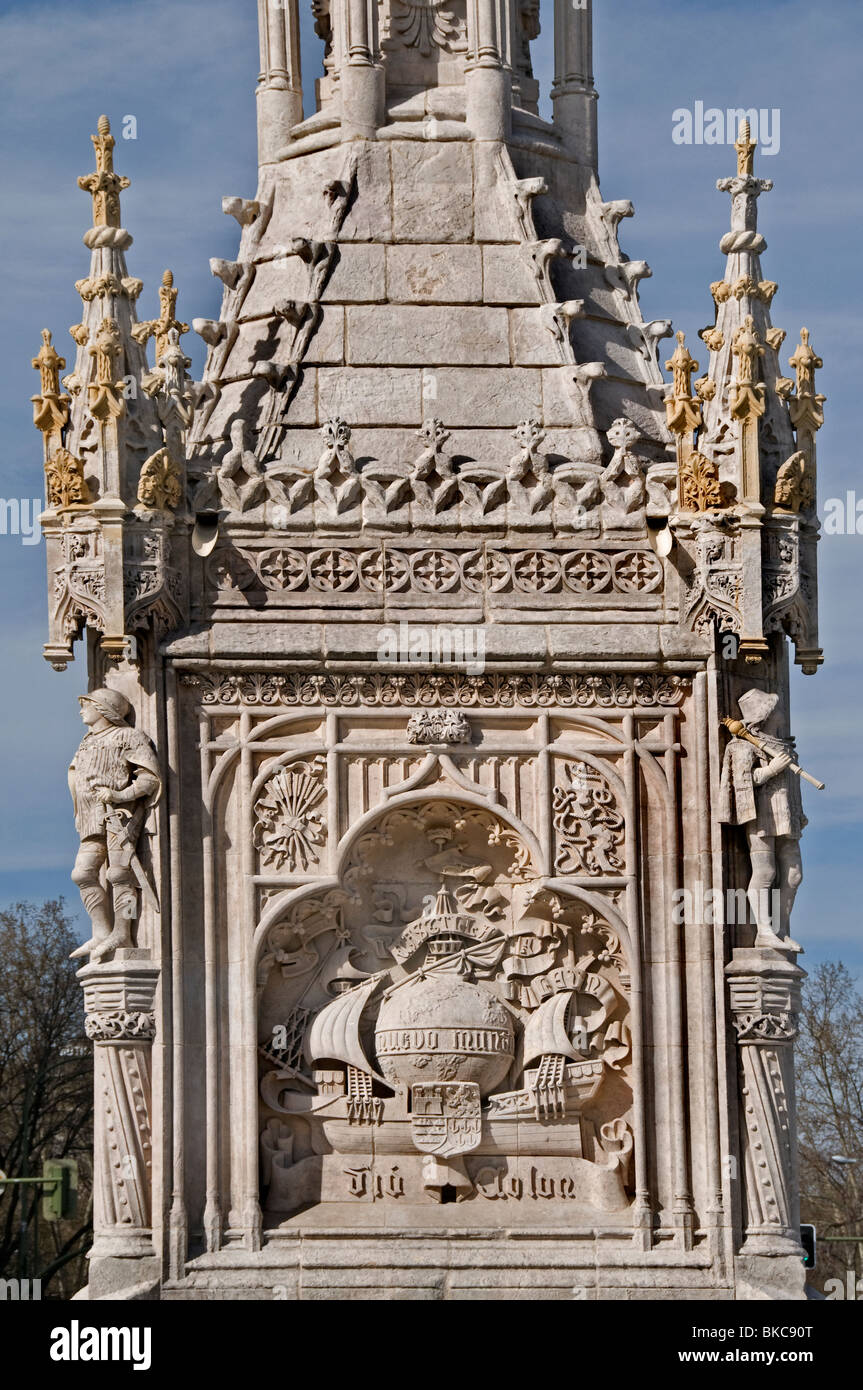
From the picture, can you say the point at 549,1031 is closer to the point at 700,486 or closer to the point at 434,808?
the point at 434,808

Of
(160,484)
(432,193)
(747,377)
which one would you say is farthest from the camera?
(432,193)

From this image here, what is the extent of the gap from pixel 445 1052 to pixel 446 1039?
0.10 meters

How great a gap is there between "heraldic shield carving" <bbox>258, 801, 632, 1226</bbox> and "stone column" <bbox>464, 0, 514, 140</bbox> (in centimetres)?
601

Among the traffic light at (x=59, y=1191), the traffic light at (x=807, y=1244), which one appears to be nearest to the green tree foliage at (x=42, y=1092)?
the traffic light at (x=59, y=1191)

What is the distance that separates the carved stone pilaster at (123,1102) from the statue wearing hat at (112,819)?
281 millimetres

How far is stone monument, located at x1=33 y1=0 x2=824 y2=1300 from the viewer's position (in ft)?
88.9

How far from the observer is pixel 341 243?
29250 millimetres

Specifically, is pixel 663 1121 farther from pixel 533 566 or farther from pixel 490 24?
pixel 490 24

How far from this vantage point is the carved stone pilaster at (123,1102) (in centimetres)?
2686

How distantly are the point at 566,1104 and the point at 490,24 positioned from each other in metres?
9.14

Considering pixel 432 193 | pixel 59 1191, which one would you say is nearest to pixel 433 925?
pixel 432 193

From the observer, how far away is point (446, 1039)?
27.3 metres

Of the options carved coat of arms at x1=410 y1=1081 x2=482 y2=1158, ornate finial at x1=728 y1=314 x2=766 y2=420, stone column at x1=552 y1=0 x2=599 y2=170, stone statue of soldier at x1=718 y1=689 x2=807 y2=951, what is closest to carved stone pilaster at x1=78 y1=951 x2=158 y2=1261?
Result: carved coat of arms at x1=410 y1=1081 x2=482 y2=1158
